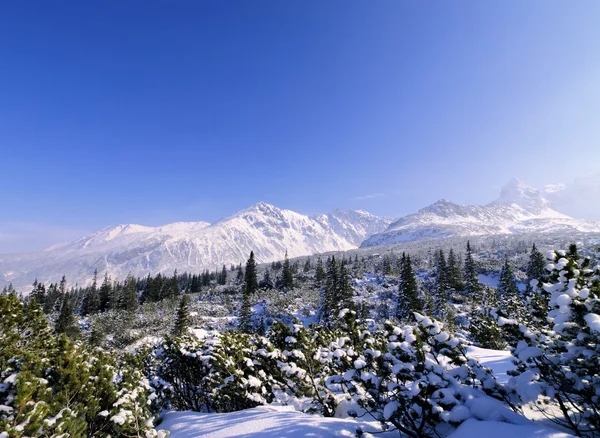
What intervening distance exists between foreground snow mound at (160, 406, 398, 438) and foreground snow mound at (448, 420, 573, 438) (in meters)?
1.86

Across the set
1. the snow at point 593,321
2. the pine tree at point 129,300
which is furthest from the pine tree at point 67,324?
the snow at point 593,321

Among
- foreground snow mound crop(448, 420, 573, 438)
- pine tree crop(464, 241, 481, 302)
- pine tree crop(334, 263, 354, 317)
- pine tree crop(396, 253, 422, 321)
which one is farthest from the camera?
pine tree crop(464, 241, 481, 302)

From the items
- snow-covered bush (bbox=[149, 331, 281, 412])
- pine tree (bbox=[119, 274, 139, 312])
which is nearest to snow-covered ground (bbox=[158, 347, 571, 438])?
snow-covered bush (bbox=[149, 331, 281, 412])

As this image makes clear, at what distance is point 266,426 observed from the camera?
675cm

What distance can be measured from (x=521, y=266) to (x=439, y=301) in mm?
90520

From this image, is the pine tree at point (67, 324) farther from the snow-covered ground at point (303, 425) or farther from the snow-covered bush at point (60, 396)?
the snow-covered ground at point (303, 425)

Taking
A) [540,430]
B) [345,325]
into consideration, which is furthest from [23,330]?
[540,430]

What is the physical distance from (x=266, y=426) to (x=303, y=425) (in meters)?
0.96

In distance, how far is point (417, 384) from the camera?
4.99 m

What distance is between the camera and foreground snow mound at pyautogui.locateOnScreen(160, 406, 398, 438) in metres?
6.16

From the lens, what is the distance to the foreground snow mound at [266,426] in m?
6.16

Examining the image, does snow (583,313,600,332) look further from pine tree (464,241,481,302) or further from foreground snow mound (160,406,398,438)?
pine tree (464,241,481,302)

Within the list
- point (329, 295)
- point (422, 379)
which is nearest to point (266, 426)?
point (422, 379)

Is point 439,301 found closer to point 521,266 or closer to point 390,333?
point 390,333
